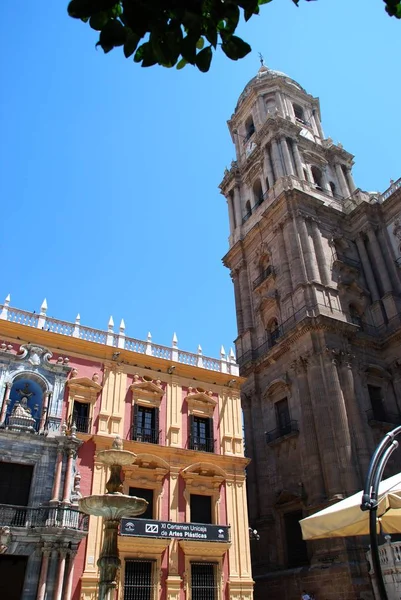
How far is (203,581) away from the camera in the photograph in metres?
17.7

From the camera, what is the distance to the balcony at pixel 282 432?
24828 mm

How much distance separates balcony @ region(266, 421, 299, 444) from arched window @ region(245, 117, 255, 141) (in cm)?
2532

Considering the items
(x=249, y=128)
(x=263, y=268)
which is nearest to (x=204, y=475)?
(x=263, y=268)

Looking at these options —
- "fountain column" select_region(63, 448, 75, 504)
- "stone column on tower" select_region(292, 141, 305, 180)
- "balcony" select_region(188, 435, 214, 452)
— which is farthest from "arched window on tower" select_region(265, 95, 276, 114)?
"fountain column" select_region(63, 448, 75, 504)

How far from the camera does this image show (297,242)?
29344 mm

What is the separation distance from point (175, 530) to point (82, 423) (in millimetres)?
5226

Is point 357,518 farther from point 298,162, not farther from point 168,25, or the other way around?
point 298,162

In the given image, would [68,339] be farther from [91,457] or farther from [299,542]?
[299,542]

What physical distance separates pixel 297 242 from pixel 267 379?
8352 mm

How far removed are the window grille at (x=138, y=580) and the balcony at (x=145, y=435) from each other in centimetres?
432

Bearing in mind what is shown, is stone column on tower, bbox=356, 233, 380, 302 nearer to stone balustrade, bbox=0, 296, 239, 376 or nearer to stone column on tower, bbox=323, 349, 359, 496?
stone column on tower, bbox=323, 349, 359, 496

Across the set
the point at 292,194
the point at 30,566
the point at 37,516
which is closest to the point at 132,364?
the point at 37,516

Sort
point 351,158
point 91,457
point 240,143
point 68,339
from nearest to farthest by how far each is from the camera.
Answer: point 91,457, point 68,339, point 351,158, point 240,143

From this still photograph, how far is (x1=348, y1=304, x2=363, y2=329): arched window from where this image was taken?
28.8 meters
